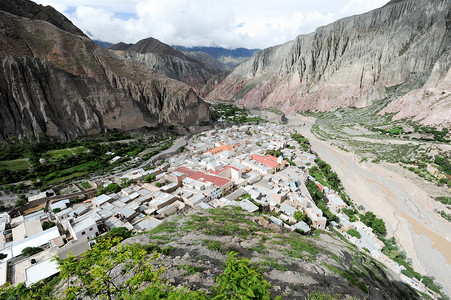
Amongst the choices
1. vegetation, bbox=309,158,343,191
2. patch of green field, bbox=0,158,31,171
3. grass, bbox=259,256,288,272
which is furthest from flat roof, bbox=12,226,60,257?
vegetation, bbox=309,158,343,191

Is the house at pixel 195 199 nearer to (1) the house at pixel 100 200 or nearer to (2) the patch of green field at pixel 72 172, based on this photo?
(1) the house at pixel 100 200

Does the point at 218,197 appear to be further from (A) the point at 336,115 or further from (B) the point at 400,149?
(A) the point at 336,115

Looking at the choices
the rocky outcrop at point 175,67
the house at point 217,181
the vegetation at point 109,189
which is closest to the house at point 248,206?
the house at point 217,181

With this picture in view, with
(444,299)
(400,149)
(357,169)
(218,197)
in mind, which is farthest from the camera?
(400,149)

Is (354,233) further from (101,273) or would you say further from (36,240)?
(36,240)

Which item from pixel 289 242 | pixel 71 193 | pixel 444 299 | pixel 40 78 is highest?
pixel 40 78

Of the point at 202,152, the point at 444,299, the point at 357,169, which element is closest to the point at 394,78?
the point at 357,169
